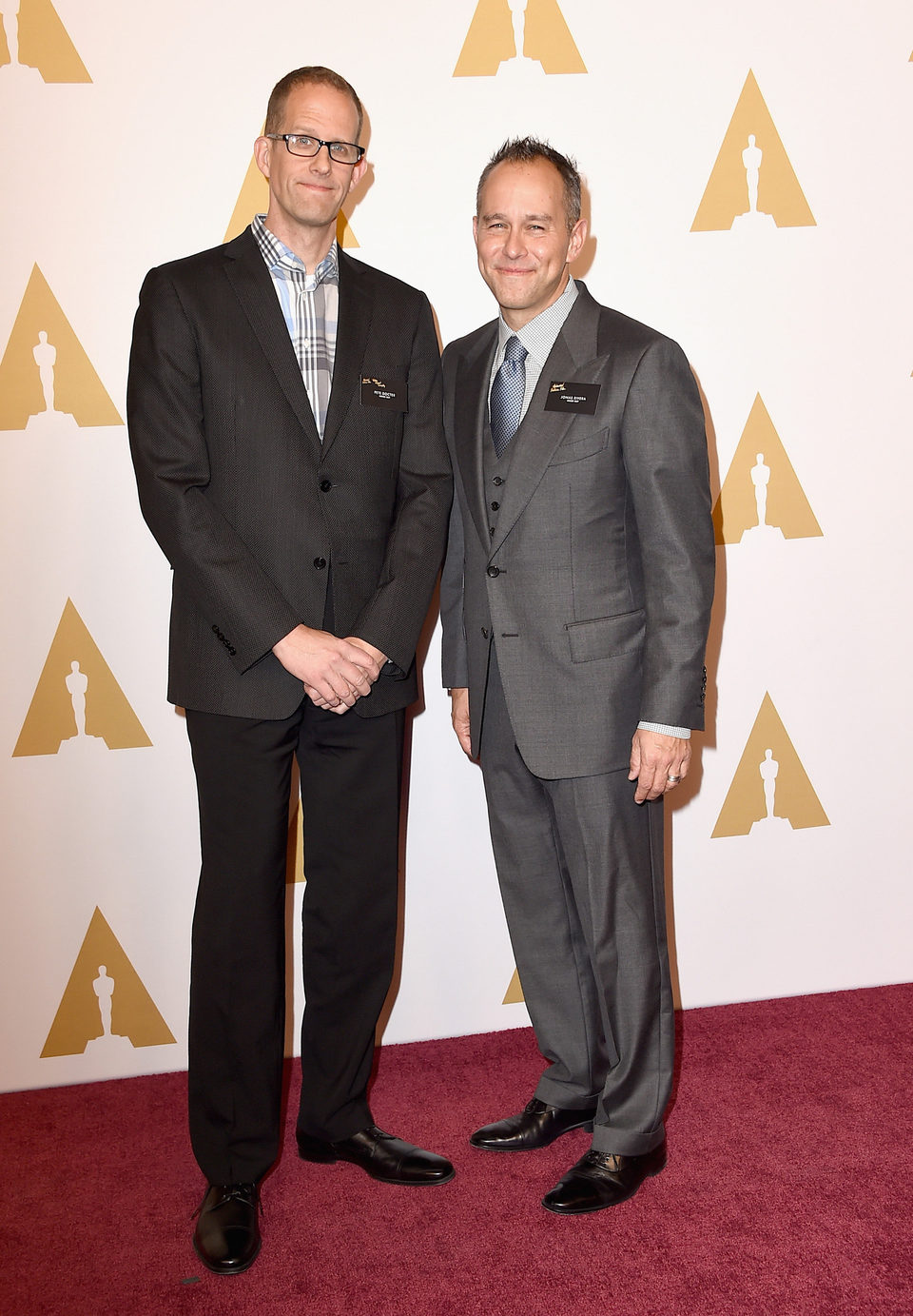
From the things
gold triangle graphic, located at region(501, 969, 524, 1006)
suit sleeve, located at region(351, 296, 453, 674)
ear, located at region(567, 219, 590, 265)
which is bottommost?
gold triangle graphic, located at region(501, 969, 524, 1006)

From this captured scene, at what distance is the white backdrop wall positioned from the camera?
2.38 meters

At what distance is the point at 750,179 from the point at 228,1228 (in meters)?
2.45

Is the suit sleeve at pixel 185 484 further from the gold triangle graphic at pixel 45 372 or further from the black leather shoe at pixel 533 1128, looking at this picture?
the black leather shoe at pixel 533 1128

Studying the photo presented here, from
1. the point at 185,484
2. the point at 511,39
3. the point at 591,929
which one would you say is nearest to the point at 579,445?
the point at 185,484

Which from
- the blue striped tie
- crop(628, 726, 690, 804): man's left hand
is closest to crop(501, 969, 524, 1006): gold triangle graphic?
crop(628, 726, 690, 804): man's left hand

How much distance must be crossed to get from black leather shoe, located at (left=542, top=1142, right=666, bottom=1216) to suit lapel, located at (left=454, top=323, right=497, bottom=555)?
1165 millimetres

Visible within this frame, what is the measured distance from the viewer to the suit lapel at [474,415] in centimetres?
206

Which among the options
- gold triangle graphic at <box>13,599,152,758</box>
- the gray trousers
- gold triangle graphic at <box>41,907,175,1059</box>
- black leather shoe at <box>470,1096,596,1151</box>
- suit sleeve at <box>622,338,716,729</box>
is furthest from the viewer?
gold triangle graphic at <box>41,907,175,1059</box>

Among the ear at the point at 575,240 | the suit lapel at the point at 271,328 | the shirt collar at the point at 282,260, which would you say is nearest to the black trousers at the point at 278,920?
the suit lapel at the point at 271,328

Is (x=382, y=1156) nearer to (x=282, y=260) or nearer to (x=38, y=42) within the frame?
(x=282, y=260)

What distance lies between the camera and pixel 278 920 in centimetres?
204

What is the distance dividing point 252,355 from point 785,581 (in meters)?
1.47

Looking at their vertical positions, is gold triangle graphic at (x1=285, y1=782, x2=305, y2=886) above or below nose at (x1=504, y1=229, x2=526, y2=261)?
below

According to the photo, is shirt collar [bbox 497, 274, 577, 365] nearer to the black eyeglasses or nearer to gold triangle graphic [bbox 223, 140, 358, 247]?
the black eyeglasses
